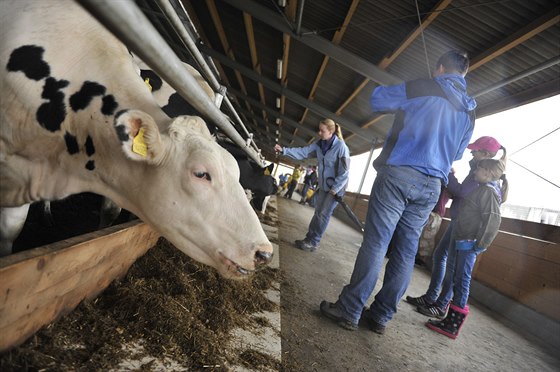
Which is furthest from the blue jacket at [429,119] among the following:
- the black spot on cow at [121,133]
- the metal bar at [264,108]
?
the metal bar at [264,108]

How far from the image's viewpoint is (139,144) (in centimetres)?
152

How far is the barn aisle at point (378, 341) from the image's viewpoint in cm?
215

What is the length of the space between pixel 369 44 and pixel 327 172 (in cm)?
440

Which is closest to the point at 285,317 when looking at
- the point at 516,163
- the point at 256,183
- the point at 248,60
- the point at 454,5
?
the point at 256,183

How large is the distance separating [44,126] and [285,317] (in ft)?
6.20

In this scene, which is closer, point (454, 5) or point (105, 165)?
point (105, 165)

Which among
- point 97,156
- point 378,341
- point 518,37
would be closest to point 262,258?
point 97,156

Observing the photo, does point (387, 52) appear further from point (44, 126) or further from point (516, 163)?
point (44, 126)

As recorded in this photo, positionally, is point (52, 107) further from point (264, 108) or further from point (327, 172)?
point (264, 108)

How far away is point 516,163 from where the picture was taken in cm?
779

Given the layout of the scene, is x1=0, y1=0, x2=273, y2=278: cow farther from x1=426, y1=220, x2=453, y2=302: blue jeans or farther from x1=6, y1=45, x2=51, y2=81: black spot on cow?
x1=426, y1=220, x2=453, y2=302: blue jeans

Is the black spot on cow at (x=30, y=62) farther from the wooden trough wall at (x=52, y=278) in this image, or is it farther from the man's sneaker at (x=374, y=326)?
the man's sneaker at (x=374, y=326)

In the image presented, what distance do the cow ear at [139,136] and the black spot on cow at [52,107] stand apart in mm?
523

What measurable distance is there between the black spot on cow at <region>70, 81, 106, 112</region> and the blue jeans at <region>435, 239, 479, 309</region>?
3.27 meters
